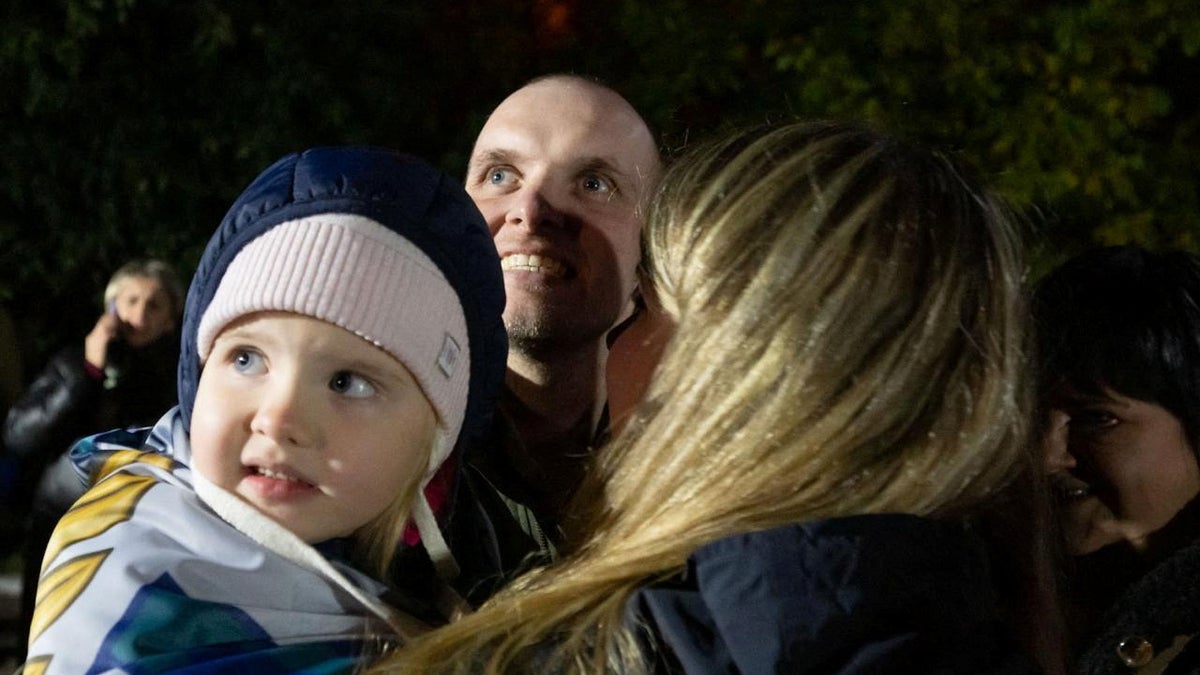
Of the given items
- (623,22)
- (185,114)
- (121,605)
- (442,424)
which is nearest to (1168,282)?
(442,424)

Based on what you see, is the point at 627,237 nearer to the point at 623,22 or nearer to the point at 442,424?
the point at 442,424

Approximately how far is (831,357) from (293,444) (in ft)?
2.29

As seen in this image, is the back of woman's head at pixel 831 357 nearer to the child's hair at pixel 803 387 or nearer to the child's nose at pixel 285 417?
the child's hair at pixel 803 387

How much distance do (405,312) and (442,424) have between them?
20 cm

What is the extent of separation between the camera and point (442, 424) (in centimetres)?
213

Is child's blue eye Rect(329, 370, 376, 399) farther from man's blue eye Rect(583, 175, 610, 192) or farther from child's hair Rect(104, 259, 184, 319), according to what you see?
child's hair Rect(104, 259, 184, 319)

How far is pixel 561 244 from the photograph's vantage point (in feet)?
10.1

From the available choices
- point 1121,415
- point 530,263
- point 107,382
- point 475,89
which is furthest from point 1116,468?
point 475,89

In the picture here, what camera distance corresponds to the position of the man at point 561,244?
10.0 ft

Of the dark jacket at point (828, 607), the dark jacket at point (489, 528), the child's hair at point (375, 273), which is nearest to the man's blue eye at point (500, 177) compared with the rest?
the dark jacket at point (489, 528)

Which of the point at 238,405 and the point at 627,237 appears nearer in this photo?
the point at 238,405

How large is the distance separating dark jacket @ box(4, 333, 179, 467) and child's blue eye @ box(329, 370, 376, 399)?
14.3 feet

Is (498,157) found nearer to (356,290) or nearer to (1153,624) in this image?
(356,290)

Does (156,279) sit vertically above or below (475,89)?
below
